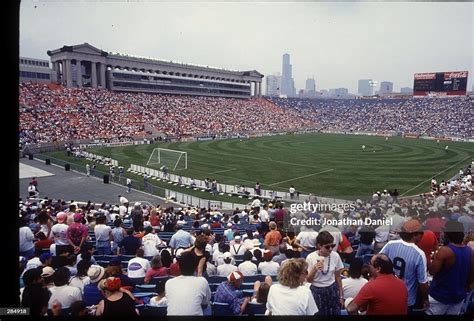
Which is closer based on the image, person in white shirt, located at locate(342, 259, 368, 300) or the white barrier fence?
person in white shirt, located at locate(342, 259, 368, 300)

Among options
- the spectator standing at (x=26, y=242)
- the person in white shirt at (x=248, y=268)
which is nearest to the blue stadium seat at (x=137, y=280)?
the person in white shirt at (x=248, y=268)

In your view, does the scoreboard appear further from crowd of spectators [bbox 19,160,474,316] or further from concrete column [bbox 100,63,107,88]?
crowd of spectators [bbox 19,160,474,316]

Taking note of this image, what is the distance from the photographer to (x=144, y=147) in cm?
4688

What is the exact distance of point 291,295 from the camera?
4.13 m

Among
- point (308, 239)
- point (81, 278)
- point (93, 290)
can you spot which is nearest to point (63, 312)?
point (93, 290)

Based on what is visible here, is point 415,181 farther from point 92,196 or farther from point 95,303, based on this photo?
point 95,303

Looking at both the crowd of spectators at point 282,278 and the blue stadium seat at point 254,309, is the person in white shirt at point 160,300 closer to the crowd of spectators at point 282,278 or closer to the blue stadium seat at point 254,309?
the crowd of spectators at point 282,278

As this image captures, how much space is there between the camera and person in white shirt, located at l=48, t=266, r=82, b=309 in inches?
209

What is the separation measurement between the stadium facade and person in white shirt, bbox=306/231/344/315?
205 ft

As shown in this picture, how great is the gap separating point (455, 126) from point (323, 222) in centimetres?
7455

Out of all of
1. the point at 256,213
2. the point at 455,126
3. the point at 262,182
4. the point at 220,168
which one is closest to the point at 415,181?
the point at 262,182

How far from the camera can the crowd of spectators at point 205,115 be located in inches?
1852

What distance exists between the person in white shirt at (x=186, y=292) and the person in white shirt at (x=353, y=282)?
2204mm

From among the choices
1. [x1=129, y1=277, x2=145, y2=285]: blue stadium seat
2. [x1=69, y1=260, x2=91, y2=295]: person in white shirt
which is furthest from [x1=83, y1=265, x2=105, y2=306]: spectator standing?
[x1=129, y1=277, x2=145, y2=285]: blue stadium seat
